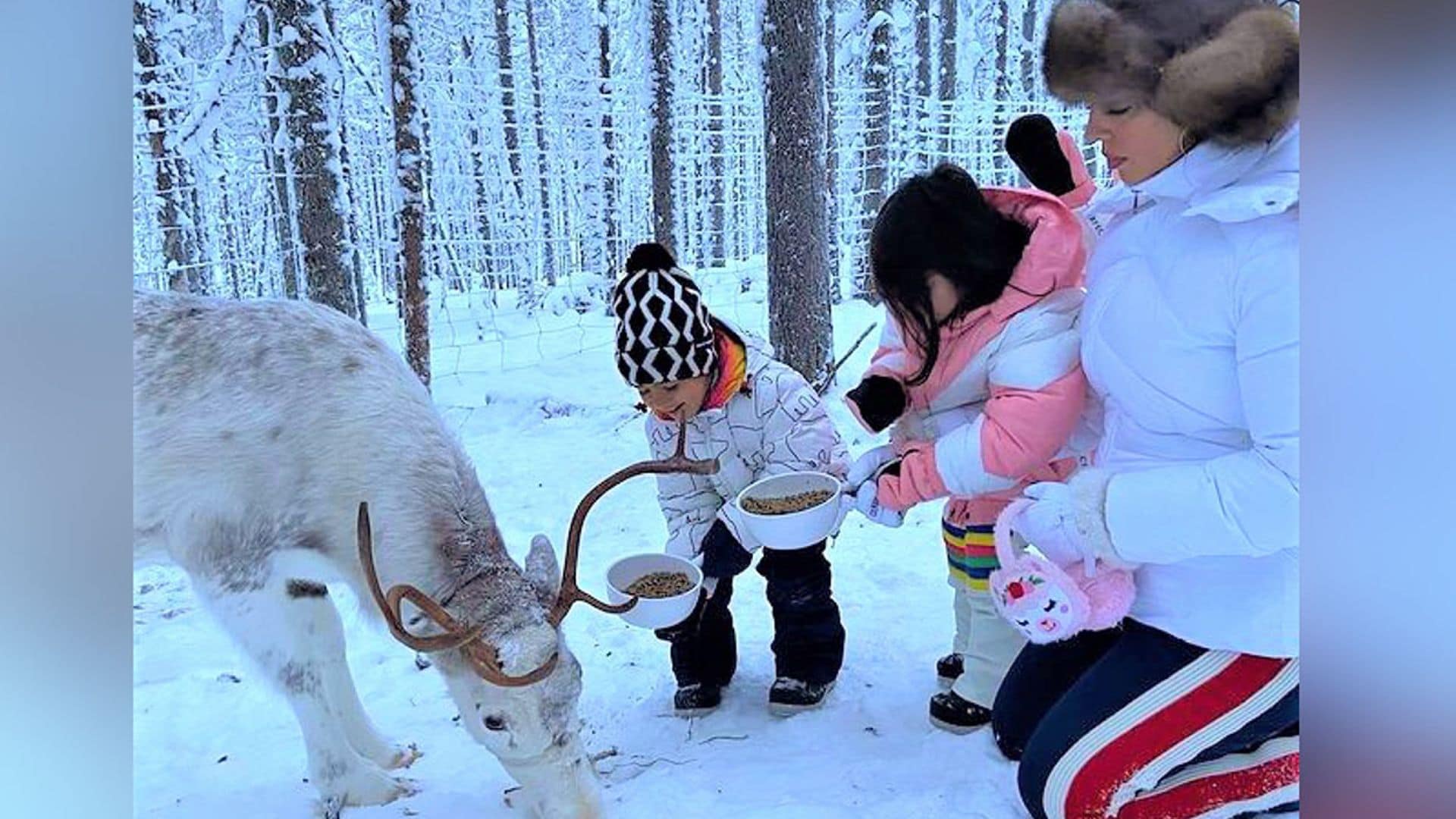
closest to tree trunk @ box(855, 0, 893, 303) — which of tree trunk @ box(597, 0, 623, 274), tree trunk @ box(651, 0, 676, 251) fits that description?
tree trunk @ box(651, 0, 676, 251)

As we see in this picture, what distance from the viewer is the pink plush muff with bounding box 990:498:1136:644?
1.17 m

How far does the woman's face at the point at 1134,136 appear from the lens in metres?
1.08

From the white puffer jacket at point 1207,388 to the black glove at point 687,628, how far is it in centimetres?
67

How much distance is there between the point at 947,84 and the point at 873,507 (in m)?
1.36

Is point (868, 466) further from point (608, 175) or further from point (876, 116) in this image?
point (876, 116)

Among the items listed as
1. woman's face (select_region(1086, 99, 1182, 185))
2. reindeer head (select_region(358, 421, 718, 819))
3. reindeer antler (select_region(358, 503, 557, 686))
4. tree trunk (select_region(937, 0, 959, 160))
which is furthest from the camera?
tree trunk (select_region(937, 0, 959, 160))

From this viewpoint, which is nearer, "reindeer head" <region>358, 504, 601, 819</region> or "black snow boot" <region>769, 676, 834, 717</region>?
"reindeer head" <region>358, 504, 601, 819</region>

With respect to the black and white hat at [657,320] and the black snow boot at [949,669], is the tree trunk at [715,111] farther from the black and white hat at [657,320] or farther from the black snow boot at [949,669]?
the black snow boot at [949,669]

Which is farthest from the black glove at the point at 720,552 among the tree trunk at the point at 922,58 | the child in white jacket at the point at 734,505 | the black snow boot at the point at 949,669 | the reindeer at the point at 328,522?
the tree trunk at the point at 922,58

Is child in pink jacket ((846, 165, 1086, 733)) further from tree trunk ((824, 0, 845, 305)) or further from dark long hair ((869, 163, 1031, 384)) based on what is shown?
tree trunk ((824, 0, 845, 305))

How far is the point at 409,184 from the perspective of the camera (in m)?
1.78

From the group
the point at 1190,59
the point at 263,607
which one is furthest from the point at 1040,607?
the point at 263,607

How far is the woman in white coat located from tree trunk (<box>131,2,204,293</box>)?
2.91ft
